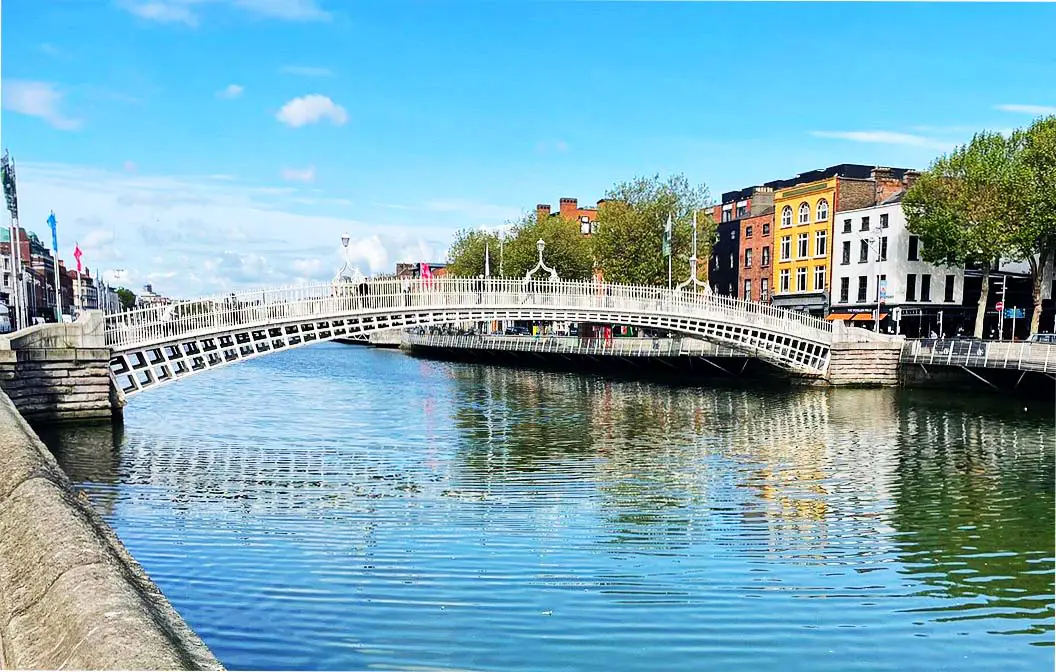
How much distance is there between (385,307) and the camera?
111 ft

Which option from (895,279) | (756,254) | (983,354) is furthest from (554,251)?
(983,354)

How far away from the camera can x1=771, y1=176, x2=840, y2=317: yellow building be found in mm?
58875

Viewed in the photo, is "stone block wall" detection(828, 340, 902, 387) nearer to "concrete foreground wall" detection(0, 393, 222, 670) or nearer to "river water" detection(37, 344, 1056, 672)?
"river water" detection(37, 344, 1056, 672)

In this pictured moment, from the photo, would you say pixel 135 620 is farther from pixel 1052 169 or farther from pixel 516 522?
A: pixel 1052 169

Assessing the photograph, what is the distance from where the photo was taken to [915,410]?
33531 mm

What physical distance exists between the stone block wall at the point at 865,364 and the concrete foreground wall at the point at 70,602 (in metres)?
38.9

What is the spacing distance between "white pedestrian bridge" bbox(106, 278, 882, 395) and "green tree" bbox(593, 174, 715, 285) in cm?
1392

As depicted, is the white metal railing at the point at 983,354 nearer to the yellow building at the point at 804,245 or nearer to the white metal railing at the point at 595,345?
the white metal railing at the point at 595,345

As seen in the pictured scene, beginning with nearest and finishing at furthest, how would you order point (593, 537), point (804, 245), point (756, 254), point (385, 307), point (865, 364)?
1. point (593, 537)
2. point (385, 307)
3. point (865, 364)
4. point (804, 245)
5. point (756, 254)

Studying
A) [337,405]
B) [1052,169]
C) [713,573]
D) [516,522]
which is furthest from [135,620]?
[1052,169]

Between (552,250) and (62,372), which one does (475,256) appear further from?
(62,372)

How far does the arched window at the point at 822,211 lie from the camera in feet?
193

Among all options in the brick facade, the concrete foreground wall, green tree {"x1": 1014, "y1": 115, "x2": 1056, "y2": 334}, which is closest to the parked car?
green tree {"x1": 1014, "y1": 115, "x2": 1056, "y2": 334}

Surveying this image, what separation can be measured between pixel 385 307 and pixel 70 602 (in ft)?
94.8
